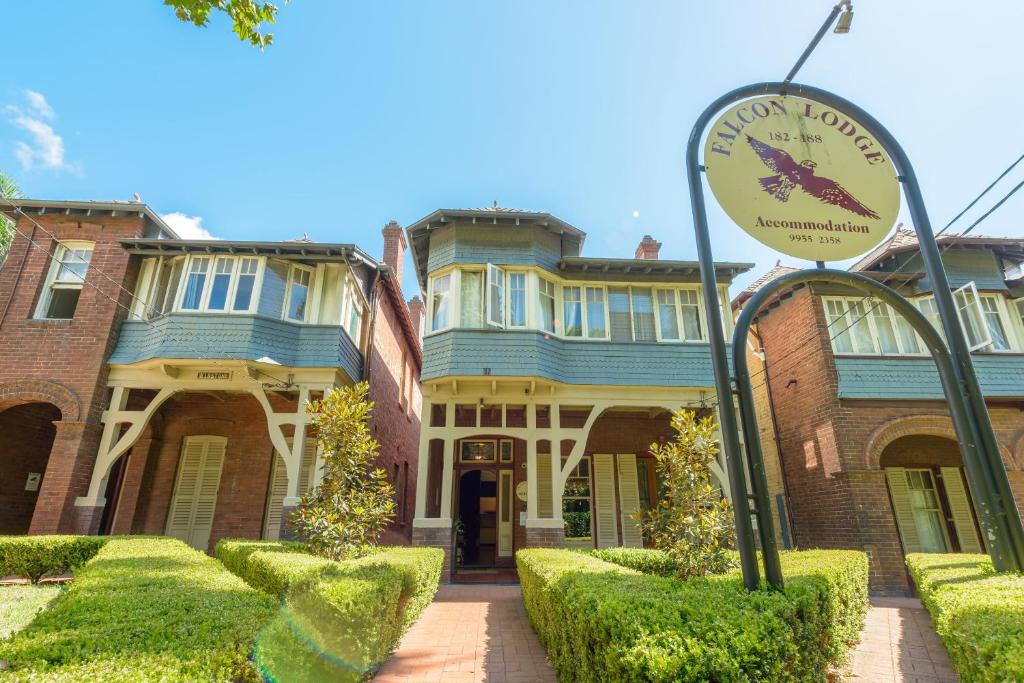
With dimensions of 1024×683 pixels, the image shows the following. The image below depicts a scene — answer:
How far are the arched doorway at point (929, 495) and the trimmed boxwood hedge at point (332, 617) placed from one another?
12067 mm

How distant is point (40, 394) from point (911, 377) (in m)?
19.2

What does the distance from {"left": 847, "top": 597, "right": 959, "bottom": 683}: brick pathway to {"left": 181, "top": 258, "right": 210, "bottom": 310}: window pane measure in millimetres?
12919

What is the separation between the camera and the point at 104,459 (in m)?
10.7

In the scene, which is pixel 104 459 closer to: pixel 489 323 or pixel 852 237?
pixel 489 323

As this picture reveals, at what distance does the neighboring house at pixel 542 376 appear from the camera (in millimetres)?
11133

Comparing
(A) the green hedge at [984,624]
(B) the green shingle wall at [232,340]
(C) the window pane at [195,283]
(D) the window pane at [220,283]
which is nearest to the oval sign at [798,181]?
(A) the green hedge at [984,624]

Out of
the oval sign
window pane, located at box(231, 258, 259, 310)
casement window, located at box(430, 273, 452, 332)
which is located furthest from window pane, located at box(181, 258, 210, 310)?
the oval sign

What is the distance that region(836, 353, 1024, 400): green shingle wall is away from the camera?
1142 cm

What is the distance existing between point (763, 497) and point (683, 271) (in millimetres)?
9583

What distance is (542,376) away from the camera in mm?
11000

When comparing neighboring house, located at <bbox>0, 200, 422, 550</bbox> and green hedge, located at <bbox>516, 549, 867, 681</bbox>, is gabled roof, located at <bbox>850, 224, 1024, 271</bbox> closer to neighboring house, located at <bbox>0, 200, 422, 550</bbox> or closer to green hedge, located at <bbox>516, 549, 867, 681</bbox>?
green hedge, located at <bbox>516, 549, 867, 681</bbox>

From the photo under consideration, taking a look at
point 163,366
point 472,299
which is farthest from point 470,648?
point 163,366

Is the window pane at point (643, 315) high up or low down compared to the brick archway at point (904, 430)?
up

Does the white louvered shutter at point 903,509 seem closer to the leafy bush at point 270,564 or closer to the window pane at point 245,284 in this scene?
the leafy bush at point 270,564
